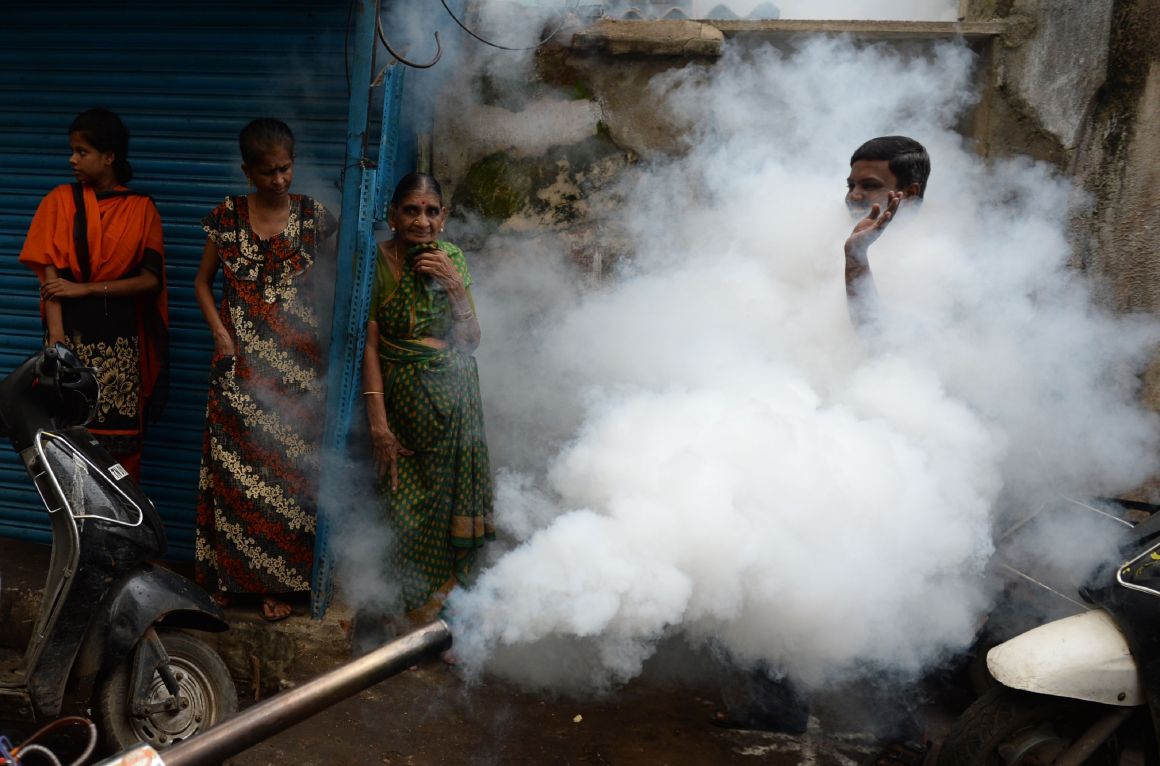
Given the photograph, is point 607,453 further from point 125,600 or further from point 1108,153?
point 1108,153

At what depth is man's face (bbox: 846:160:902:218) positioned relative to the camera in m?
3.99

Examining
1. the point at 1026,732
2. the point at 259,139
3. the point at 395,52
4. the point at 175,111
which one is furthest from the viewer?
the point at 175,111

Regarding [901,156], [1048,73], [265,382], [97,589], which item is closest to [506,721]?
[97,589]

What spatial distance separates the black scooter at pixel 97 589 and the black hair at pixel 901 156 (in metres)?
3.26

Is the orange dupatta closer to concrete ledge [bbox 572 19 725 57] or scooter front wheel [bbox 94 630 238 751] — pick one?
scooter front wheel [bbox 94 630 238 751]

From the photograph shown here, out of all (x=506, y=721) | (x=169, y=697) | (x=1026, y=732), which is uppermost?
(x=1026, y=732)

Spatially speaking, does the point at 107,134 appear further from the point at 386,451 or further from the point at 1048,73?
the point at 1048,73

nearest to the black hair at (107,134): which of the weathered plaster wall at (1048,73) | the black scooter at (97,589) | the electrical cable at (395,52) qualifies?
the electrical cable at (395,52)

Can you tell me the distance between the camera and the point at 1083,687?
10.1 ft

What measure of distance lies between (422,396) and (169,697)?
5.12 ft

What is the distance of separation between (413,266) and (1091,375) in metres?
3.19

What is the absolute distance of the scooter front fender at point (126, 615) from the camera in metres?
3.27

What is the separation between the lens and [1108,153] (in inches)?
179

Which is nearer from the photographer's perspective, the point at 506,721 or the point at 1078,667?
the point at 1078,667
